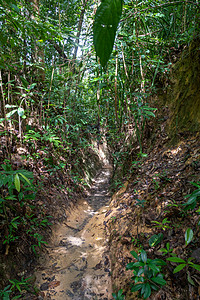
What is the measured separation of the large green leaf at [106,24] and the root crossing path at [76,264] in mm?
1859

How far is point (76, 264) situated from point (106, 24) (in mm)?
2237

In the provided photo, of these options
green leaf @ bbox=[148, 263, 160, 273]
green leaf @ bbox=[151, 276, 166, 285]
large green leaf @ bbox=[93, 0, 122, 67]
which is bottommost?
green leaf @ bbox=[151, 276, 166, 285]

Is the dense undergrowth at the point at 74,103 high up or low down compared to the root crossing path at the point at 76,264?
up

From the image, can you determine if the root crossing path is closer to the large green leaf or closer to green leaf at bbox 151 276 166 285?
green leaf at bbox 151 276 166 285

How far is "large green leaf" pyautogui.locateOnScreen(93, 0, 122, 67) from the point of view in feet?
0.96

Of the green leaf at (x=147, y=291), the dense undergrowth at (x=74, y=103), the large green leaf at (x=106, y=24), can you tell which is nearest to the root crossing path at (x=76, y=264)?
the dense undergrowth at (x=74, y=103)

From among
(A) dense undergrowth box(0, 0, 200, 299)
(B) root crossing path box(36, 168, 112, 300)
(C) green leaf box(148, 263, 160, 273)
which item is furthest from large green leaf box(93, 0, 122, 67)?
(B) root crossing path box(36, 168, 112, 300)

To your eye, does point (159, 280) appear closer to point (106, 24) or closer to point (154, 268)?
point (154, 268)

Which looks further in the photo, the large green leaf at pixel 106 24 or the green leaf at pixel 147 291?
the green leaf at pixel 147 291

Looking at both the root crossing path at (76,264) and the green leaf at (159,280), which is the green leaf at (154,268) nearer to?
the green leaf at (159,280)

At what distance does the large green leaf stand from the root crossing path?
1859 mm

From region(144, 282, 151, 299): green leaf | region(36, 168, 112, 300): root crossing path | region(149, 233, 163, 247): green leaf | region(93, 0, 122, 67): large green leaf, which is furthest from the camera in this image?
region(36, 168, 112, 300): root crossing path

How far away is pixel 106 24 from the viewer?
29 cm

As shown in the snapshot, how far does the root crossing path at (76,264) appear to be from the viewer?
1.55 meters
